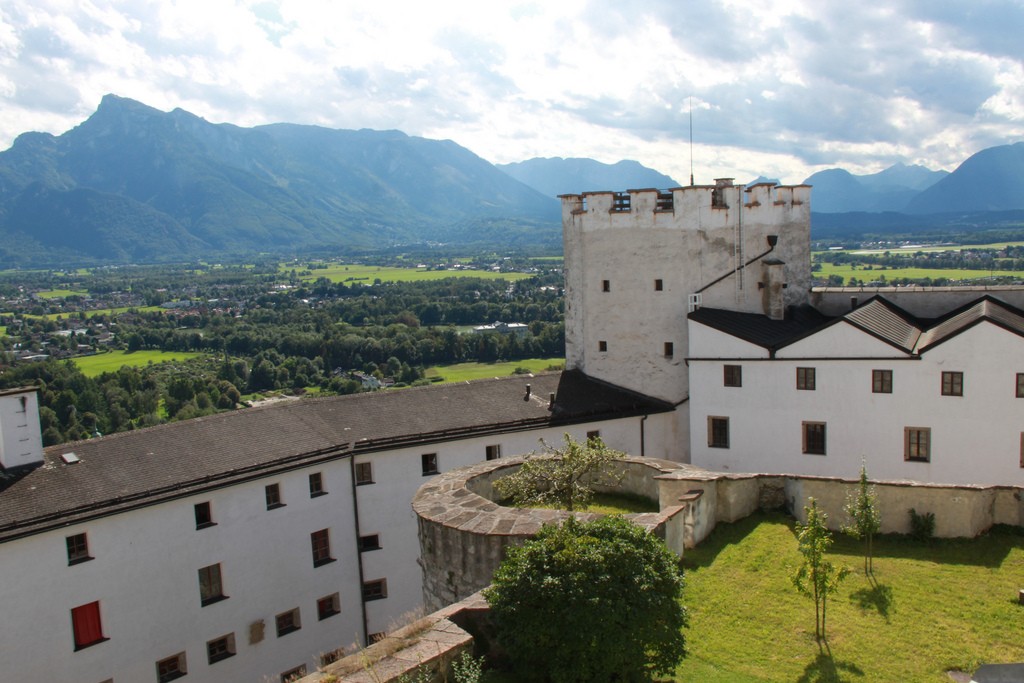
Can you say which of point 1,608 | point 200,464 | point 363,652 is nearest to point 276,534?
point 200,464

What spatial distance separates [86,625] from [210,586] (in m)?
3.58

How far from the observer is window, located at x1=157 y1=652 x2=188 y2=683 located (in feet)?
78.3

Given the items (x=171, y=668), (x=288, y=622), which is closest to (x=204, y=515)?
(x=171, y=668)

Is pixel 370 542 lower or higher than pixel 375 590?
higher

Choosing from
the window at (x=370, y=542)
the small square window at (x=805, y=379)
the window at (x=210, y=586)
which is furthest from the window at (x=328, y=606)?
the small square window at (x=805, y=379)

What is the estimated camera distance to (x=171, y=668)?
2414 centimetres

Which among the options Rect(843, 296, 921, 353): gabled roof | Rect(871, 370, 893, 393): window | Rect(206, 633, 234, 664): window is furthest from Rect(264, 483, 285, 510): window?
Rect(871, 370, 893, 393): window

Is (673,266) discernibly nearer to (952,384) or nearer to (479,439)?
(479,439)

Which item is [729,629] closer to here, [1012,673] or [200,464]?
[1012,673]

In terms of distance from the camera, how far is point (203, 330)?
530ft

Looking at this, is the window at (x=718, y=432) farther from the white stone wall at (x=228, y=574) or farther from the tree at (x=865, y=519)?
the tree at (x=865, y=519)

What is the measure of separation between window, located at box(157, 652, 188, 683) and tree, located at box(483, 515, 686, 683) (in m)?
15.4

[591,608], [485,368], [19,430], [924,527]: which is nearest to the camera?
→ [591,608]

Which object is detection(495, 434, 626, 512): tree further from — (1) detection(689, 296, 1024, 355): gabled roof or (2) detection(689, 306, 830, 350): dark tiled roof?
(1) detection(689, 296, 1024, 355): gabled roof
